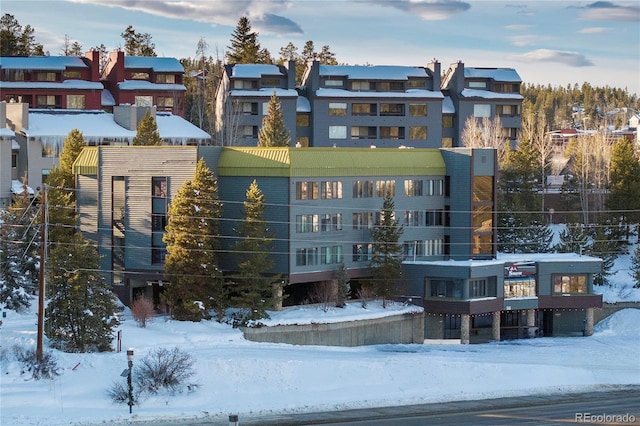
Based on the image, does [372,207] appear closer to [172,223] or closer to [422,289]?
[422,289]

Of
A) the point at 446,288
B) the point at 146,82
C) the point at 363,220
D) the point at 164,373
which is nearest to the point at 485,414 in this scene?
the point at 164,373

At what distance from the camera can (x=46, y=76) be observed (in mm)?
96625

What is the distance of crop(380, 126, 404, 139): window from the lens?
10644 cm

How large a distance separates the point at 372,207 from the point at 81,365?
25597mm

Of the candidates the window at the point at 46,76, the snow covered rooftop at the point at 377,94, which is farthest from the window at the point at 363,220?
the window at the point at 46,76

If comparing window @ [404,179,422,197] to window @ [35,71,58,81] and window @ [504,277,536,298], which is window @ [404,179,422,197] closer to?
window @ [504,277,536,298]

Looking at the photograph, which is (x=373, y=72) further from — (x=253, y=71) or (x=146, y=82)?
(x=146, y=82)

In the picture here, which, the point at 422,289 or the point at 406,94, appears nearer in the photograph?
the point at 422,289

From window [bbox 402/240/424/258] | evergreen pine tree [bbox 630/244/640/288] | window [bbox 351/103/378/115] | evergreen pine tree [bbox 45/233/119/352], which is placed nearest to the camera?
evergreen pine tree [bbox 45/233/119/352]

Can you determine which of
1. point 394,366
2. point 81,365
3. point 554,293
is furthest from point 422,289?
point 81,365

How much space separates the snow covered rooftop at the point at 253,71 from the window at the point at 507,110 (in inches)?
894

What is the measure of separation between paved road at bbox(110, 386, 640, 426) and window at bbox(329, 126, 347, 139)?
5675cm

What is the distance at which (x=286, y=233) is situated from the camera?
2480 inches

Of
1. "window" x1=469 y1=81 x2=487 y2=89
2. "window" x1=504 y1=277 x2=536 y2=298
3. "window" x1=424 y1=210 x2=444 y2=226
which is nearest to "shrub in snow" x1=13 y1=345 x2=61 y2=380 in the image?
"window" x1=424 y1=210 x2=444 y2=226
